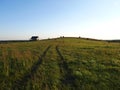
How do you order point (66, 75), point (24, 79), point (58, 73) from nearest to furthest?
point (24, 79), point (66, 75), point (58, 73)

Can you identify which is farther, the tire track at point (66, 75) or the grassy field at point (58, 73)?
the tire track at point (66, 75)

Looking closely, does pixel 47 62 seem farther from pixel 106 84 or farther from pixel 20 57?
pixel 106 84

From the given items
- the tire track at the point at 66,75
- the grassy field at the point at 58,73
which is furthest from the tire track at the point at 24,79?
the tire track at the point at 66,75

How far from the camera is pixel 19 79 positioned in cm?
2377

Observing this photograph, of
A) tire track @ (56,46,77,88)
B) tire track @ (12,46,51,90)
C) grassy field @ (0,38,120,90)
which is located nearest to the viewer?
tire track @ (12,46,51,90)

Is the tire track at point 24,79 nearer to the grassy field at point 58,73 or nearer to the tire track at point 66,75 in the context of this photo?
the grassy field at point 58,73

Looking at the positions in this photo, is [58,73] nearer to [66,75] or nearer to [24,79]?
[66,75]

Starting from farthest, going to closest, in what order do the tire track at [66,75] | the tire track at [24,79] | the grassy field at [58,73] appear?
the tire track at [66,75]
the grassy field at [58,73]
the tire track at [24,79]

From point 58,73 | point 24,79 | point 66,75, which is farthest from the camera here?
point 58,73

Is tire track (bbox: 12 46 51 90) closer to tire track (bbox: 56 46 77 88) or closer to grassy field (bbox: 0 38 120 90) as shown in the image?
grassy field (bbox: 0 38 120 90)

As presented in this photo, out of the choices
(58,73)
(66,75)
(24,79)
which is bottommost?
(24,79)

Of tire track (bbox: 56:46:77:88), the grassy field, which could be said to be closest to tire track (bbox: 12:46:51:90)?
the grassy field

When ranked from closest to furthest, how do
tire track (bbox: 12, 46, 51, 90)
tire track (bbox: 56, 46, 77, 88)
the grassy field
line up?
1. tire track (bbox: 12, 46, 51, 90)
2. the grassy field
3. tire track (bbox: 56, 46, 77, 88)

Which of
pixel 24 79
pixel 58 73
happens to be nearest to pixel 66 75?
pixel 58 73
